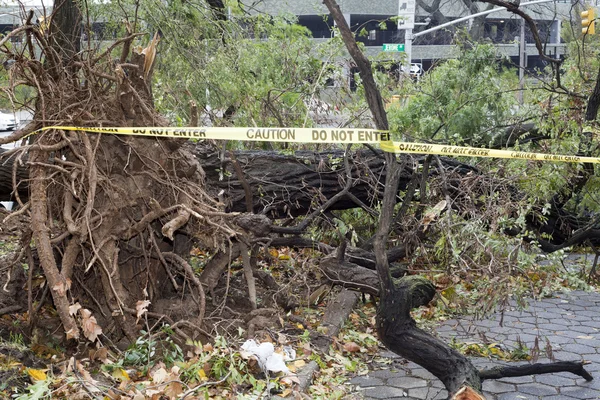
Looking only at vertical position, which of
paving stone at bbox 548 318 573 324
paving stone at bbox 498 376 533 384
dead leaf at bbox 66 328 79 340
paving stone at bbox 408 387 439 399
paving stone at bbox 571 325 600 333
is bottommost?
paving stone at bbox 548 318 573 324

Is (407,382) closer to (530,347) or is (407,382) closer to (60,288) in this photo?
(530,347)

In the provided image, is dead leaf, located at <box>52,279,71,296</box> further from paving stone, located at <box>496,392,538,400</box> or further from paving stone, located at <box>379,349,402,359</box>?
paving stone, located at <box>496,392,538,400</box>

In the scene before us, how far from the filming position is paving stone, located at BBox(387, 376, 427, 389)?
4973mm

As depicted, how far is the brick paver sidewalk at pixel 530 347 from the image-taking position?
482 cm

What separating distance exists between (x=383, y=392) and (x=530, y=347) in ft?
5.59

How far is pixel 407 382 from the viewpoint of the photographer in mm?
5039

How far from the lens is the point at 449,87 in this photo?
28.5 feet

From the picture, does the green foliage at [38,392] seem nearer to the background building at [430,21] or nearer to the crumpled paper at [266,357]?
the crumpled paper at [266,357]

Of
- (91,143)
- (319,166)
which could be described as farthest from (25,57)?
(319,166)

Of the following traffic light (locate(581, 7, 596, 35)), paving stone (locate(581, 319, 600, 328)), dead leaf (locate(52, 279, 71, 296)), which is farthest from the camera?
traffic light (locate(581, 7, 596, 35))

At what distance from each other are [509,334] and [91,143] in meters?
3.99

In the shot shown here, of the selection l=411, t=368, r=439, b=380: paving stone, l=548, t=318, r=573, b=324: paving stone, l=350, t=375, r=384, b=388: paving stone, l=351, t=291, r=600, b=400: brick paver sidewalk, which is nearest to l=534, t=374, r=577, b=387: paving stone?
l=351, t=291, r=600, b=400: brick paver sidewalk

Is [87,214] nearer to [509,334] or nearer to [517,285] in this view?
[517,285]

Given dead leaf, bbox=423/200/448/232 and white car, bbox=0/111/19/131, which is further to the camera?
white car, bbox=0/111/19/131
